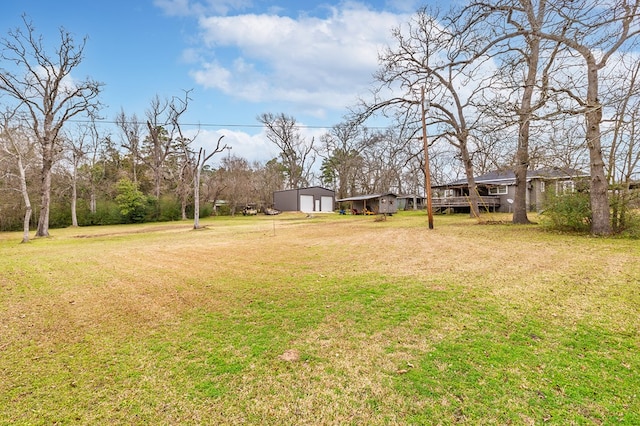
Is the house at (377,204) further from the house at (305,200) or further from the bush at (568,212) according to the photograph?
the bush at (568,212)

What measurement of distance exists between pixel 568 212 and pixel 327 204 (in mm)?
28437

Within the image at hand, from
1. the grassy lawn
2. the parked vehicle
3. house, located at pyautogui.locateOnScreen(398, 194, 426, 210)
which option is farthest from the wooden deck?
the parked vehicle

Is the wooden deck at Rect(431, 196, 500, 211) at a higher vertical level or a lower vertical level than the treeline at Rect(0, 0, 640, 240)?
lower

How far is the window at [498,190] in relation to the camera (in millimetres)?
23981

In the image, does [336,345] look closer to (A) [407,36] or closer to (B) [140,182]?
(A) [407,36]

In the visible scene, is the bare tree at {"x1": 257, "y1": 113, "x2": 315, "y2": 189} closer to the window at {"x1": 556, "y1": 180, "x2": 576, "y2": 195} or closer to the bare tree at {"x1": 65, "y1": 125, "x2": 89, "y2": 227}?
the bare tree at {"x1": 65, "y1": 125, "x2": 89, "y2": 227}

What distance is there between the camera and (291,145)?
41.2m

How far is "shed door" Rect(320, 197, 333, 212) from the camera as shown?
36719 millimetres

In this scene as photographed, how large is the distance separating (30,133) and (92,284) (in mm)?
16591

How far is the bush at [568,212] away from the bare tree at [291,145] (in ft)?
106

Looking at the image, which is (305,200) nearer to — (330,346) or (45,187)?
(45,187)

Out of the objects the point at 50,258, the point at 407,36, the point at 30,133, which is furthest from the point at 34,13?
the point at 407,36

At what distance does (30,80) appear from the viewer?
47.7 feet

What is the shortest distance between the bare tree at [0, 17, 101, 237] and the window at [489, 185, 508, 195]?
91.5 feet
